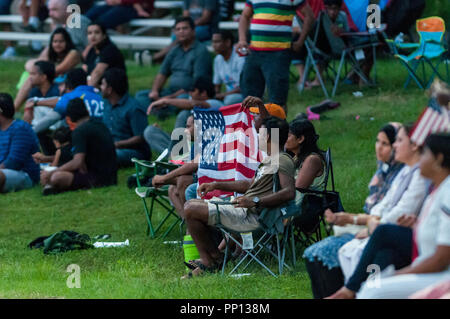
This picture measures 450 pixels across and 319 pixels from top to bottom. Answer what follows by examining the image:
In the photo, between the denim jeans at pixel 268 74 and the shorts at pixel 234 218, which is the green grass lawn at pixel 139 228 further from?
the denim jeans at pixel 268 74

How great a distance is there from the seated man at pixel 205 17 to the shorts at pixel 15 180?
473cm

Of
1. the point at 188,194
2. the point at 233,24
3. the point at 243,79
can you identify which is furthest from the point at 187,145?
the point at 233,24

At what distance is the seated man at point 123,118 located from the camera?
36.8 feet

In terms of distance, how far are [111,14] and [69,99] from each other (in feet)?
17.1

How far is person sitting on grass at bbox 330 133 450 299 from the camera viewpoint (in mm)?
4746

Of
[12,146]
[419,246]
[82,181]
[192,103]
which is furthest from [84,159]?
[419,246]

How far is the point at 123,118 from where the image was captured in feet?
37.3

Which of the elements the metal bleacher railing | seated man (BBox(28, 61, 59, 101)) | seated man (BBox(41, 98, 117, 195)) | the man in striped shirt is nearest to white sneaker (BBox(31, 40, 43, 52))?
the metal bleacher railing

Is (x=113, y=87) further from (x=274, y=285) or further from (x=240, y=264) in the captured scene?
(x=274, y=285)

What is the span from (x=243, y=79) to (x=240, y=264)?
11.7 ft

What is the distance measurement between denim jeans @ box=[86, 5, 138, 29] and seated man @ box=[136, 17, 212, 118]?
12.1 feet

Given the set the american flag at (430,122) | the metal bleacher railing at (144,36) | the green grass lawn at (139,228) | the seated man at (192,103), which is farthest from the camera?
the metal bleacher railing at (144,36)

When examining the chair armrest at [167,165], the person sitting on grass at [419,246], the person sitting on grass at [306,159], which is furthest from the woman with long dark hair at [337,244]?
the chair armrest at [167,165]

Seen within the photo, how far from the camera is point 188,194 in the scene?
781 centimetres
